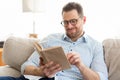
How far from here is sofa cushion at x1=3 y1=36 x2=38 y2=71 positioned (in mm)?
1974

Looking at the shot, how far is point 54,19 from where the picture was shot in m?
2.95

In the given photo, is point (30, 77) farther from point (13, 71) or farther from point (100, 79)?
point (100, 79)

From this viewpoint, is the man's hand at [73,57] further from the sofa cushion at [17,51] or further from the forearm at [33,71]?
the sofa cushion at [17,51]

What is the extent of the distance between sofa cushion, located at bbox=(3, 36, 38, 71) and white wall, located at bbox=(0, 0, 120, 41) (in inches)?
32.5

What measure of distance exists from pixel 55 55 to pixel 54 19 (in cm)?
167

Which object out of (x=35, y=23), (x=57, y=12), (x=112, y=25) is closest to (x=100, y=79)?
(x=112, y=25)

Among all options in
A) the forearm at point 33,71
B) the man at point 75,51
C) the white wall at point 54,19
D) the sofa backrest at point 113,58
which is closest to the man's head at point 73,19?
the man at point 75,51

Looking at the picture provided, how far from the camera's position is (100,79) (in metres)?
1.62

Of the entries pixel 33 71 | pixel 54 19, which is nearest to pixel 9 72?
pixel 33 71

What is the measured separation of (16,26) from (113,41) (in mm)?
1805

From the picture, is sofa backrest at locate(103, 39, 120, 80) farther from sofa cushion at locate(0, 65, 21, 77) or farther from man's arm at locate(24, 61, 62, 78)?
sofa cushion at locate(0, 65, 21, 77)

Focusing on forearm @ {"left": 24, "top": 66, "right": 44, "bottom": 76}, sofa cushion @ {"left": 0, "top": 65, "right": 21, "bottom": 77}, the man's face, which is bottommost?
sofa cushion @ {"left": 0, "top": 65, "right": 21, "bottom": 77}

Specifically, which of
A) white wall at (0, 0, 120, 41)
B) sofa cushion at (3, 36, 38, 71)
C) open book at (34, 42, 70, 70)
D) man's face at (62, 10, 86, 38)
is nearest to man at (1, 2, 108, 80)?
man's face at (62, 10, 86, 38)

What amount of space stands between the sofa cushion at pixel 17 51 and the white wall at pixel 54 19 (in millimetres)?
825
